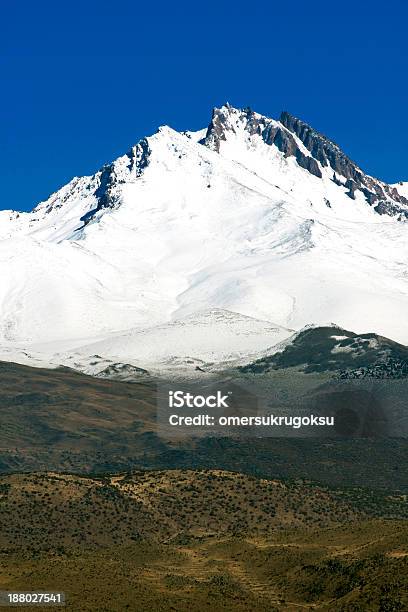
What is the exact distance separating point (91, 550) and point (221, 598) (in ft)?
175

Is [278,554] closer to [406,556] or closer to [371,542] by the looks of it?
[371,542]

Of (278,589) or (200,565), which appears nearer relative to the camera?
(278,589)

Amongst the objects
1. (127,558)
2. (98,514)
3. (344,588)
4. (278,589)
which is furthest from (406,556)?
(98,514)

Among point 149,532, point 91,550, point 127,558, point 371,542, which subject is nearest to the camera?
point 371,542

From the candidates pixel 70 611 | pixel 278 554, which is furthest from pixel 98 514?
pixel 70 611

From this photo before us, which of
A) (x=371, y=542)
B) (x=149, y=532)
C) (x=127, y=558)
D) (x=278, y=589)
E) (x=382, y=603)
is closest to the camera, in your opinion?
(x=382, y=603)

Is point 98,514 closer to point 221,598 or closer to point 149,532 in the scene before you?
point 149,532

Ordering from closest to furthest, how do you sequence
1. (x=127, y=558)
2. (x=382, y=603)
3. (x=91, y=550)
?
(x=382, y=603) < (x=127, y=558) < (x=91, y=550)

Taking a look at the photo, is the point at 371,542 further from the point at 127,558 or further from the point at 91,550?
the point at 91,550

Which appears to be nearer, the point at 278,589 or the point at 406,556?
the point at 406,556

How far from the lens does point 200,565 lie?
161125 millimetres

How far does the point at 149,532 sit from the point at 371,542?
54.7 meters

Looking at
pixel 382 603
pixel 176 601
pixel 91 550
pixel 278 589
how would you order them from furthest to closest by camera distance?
pixel 91 550 < pixel 278 589 < pixel 176 601 < pixel 382 603

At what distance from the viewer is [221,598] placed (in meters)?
134
